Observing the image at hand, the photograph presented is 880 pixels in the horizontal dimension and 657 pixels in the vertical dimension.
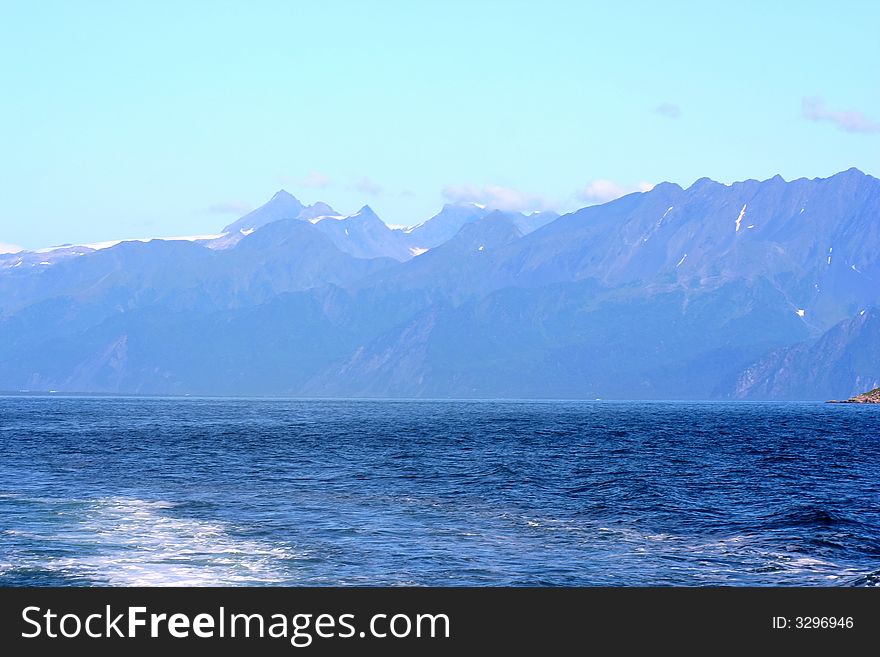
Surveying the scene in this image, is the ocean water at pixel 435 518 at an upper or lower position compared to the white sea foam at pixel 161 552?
lower

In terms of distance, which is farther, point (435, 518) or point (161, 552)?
point (435, 518)

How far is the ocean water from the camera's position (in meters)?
45.7

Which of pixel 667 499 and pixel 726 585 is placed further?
pixel 667 499

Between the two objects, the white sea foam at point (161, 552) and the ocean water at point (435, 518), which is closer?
the white sea foam at point (161, 552)

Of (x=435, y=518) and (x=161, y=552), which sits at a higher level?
(x=161, y=552)

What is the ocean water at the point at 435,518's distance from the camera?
45719 millimetres

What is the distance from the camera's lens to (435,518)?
205 feet

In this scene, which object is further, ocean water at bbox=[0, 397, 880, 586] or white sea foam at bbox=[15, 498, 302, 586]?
ocean water at bbox=[0, 397, 880, 586]

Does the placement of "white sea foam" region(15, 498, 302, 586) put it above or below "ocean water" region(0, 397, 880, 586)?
above
